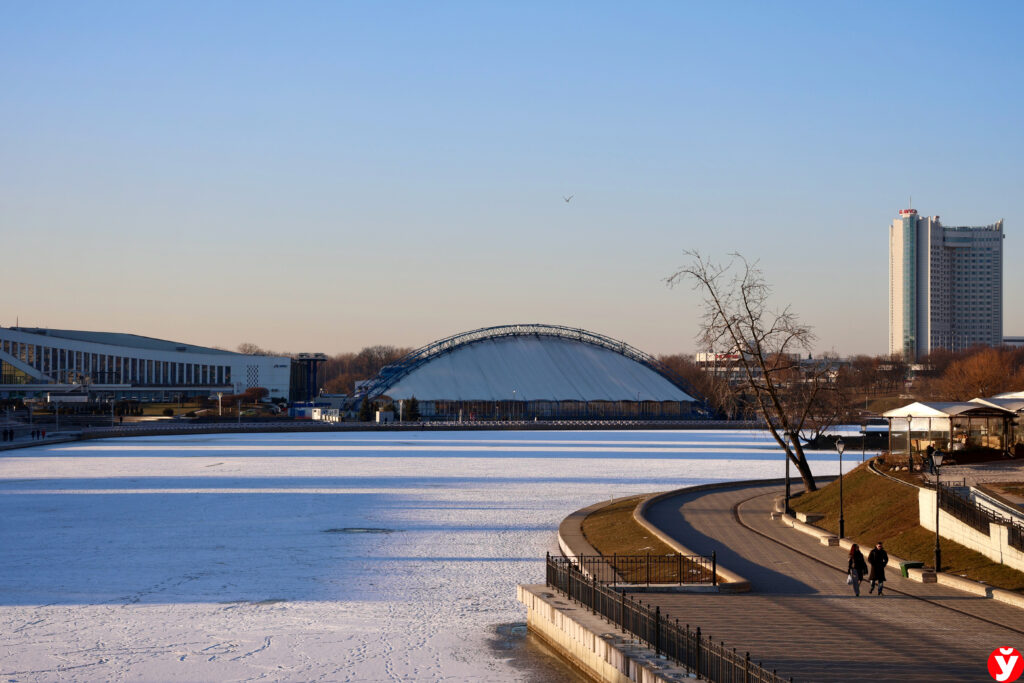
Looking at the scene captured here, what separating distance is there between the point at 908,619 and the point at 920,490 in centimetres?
968

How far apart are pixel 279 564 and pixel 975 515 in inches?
656

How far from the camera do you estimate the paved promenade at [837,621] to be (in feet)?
53.1

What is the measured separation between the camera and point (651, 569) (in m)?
25.0

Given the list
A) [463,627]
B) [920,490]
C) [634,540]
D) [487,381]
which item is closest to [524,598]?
[463,627]

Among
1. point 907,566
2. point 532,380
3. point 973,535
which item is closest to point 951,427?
point 973,535

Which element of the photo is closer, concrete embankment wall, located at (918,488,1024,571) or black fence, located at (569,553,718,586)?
concrete embankment wall, located at (918,488,1024,571)

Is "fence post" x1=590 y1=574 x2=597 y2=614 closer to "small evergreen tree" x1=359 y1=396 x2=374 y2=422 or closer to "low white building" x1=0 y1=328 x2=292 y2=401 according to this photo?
"small evergreen tree" x1=359 y1=396 x2=374 y2=422

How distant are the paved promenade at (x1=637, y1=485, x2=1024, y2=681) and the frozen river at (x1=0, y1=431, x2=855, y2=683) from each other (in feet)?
12.4

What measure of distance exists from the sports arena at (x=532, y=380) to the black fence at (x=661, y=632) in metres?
118

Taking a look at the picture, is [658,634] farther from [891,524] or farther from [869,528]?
[869,528]

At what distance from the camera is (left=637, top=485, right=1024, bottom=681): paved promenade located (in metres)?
16.2

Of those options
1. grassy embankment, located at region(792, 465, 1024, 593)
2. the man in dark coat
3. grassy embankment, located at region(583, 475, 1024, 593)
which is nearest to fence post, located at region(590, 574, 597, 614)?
the man in dark coat

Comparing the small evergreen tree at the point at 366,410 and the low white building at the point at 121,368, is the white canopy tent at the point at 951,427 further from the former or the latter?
the low white building at the point at 121,368

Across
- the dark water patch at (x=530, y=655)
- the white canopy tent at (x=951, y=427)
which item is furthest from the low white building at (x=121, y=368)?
the dark water patch at (x=530, y=655)
